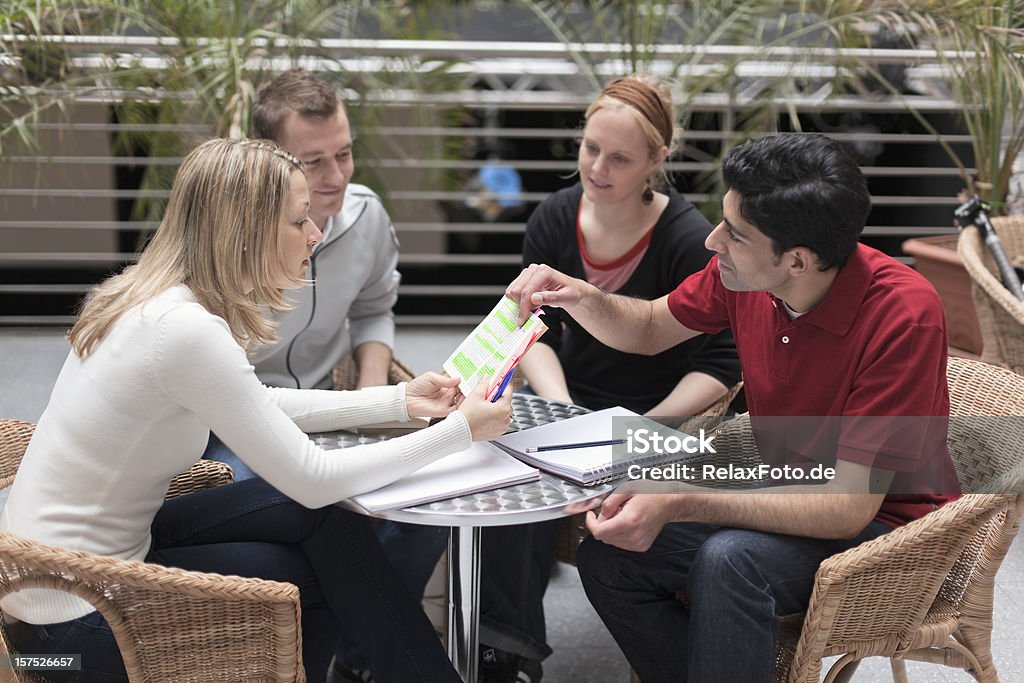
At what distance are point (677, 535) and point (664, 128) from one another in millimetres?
1044

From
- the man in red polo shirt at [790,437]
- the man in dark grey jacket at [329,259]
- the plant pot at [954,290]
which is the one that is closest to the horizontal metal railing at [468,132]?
the plant pot at [954,290]

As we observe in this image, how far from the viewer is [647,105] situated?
249 centimetres

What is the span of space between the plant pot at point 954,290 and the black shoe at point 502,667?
230 centimetres

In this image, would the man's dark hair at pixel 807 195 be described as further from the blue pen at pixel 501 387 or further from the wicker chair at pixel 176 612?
the wicker chair at pixel 176 612

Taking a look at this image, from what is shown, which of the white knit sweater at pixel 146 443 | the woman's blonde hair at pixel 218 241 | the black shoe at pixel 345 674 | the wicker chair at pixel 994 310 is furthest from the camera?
the wicker chair at pixel 994 310

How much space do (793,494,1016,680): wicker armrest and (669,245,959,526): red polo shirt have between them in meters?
0.11

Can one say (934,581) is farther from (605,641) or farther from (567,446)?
(605,641)

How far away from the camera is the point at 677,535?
6.28 ft

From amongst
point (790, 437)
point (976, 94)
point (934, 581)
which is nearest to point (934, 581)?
point (934, 581)

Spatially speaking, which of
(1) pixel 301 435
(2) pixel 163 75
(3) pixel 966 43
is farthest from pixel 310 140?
(3) pixel 966 43

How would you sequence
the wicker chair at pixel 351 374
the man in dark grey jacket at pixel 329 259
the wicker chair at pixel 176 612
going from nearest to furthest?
the wicker chair at pixel 176 612, the man in dark grey jacket at pixel 329 259, the wicker chair at pixel 351 374

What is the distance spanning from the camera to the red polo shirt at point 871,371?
1727 mm

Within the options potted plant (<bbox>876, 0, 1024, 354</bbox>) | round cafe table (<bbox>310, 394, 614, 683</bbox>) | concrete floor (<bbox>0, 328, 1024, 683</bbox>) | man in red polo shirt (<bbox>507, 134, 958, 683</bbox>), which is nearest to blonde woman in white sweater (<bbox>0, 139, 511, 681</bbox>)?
round cafe table (<bbox>310, 394, 614, 683</bbox>)

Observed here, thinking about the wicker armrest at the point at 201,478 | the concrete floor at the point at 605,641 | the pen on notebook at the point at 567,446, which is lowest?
the concrete floor at the point at 605,641
